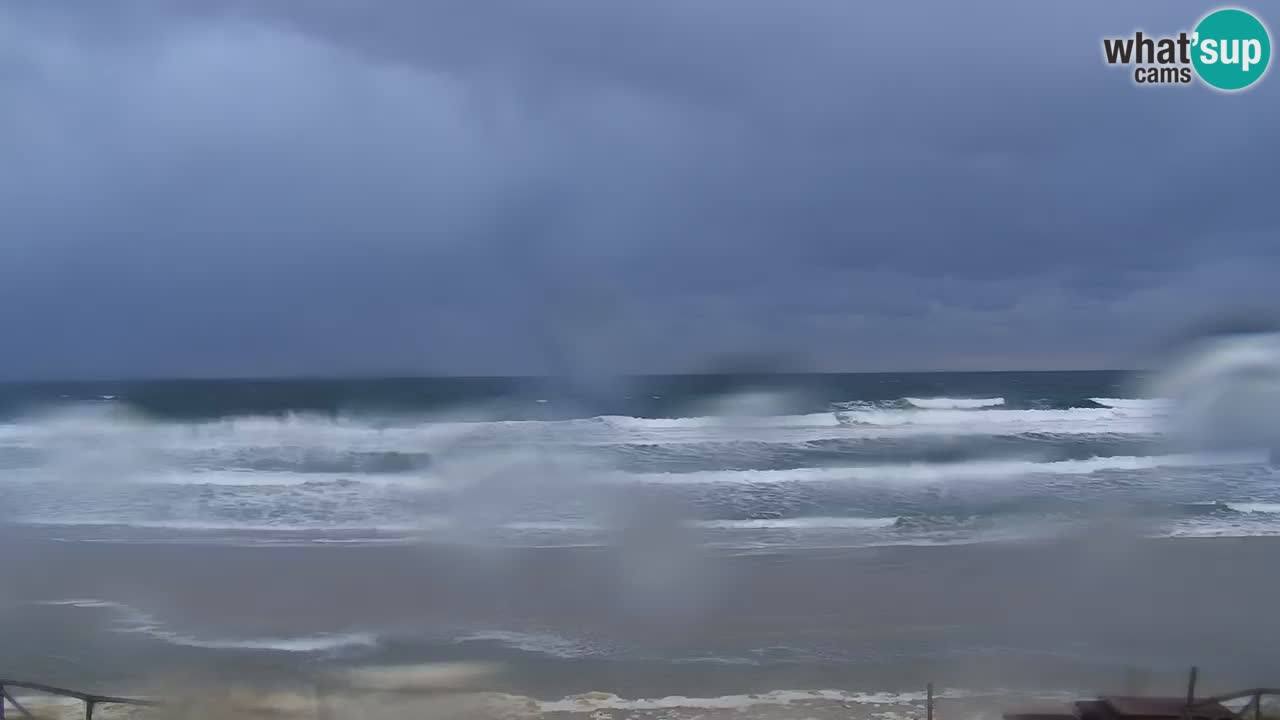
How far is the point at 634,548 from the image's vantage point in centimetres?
1355

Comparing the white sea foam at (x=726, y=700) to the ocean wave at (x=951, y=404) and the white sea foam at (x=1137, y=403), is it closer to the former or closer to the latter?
the ocean wave at (x=951, y=404)

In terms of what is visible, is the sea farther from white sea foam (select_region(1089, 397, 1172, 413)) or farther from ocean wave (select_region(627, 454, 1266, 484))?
white sea foam (select_region(1089, 397, 1172, 413))

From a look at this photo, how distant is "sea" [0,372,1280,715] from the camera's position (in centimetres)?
865

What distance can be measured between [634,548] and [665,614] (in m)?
3.76

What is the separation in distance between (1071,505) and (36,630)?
58.1 feet

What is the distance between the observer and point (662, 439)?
27.5m

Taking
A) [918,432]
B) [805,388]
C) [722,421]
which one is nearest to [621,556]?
[918,432]

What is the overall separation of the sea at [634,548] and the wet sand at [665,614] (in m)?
0.05

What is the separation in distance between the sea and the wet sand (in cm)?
5

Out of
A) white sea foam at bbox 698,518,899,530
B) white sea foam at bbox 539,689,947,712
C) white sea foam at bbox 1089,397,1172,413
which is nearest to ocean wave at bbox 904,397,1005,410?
white sea foam at bbox 1089,397,1172,413

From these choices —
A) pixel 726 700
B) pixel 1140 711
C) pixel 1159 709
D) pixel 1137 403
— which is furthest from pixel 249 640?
pixel 1137 403

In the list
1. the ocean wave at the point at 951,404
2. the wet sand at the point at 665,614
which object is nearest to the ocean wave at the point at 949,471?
the wet sand at the point at 665,614

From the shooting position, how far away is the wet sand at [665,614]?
8086mm

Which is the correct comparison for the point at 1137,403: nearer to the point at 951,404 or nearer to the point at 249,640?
the point at 951,404
